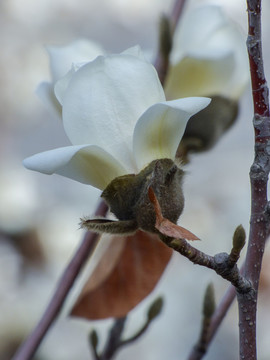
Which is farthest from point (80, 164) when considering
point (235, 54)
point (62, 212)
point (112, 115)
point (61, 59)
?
point (62, 212)

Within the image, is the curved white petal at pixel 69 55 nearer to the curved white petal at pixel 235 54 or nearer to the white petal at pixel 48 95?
the white petal at pixel 48 95

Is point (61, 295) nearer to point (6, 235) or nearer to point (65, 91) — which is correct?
point (65, 91)

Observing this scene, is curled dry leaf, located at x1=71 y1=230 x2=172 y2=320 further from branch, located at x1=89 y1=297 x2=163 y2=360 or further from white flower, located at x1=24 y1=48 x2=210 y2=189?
white flower, located at x1=24 y1=48 x2=210 y2=189

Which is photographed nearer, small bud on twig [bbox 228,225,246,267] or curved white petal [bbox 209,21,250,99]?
small bud on twig [bbox 228,225,246,267]

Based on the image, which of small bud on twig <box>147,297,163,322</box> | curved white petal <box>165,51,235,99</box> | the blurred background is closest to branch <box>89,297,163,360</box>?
small bud on twig <box>147,297,163,322</box>

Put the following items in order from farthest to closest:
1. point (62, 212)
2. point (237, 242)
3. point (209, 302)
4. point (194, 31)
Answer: point (62, 212)
point (194, 31)
point (209, 302)
point (237, 242)

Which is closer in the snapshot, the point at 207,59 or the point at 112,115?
the point at 112,115

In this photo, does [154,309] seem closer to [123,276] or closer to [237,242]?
[123,276]
